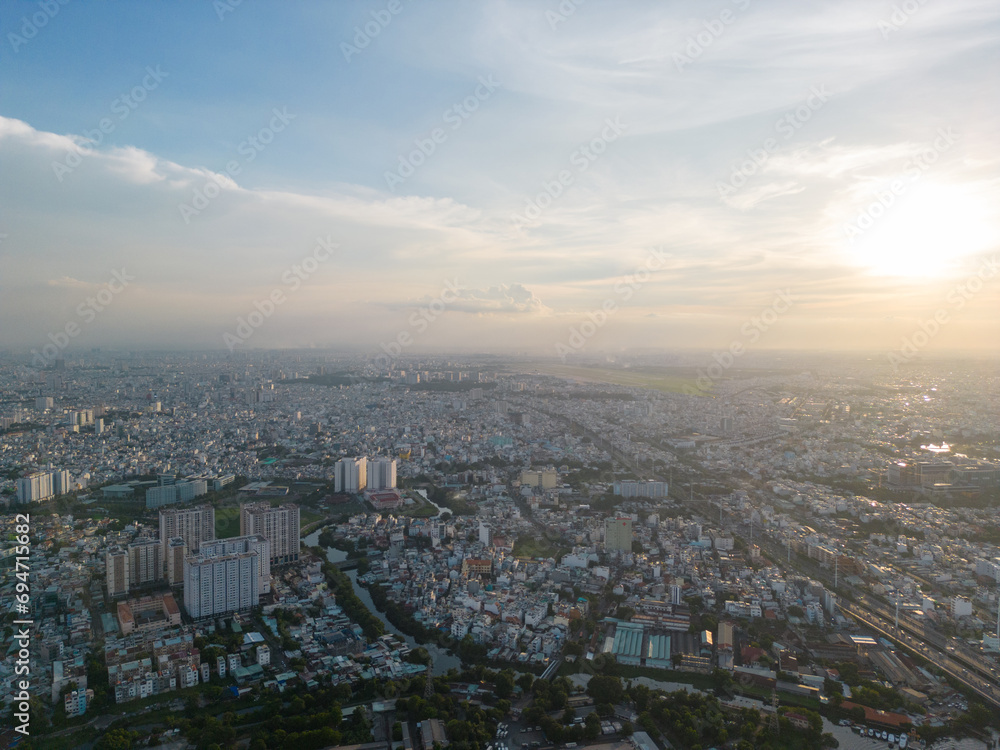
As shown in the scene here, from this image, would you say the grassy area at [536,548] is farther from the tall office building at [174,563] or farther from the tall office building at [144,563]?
the tall office building at [144,563]

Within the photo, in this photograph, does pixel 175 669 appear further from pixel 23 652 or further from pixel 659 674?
pixel 659 674

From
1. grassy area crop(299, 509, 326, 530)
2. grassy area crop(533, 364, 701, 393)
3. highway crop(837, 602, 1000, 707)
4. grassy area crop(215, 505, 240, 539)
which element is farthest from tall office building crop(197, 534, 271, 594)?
grassy area crop(533, 364, 701, 393)

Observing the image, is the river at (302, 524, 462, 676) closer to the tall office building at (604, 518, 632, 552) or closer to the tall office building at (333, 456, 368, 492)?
the tall office building at (604, 518, 632, 552)

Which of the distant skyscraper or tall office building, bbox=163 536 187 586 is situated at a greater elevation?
the distant skyscraper

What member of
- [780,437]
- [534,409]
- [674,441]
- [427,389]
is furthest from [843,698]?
[427,389]

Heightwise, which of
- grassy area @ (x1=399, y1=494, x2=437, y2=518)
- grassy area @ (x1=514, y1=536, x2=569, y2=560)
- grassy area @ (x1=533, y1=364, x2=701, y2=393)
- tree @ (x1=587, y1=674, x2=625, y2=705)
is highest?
grassy area @ (x1=533, y1=364, x2=701, y2=393)

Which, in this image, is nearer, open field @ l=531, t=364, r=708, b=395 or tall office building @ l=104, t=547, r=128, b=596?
tall office building @ l=104, t=547, r=128, b=596

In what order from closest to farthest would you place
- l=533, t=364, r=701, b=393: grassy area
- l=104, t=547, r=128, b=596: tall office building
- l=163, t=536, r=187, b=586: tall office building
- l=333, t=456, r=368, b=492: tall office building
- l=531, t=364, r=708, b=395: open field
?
l=104, t=547, r=128, b=596: tall office building < l=163, t=536, r=187, b=586: tall office building < l=333, t=456, r=368, b=492: tall office building < l=533, t=364, r=701, b=393: grassy area < l=531, t=364, r=708, b=395: open field

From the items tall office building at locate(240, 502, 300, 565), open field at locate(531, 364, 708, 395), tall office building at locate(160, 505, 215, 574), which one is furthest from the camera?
open field at locate(531, 364, 708, 395)
